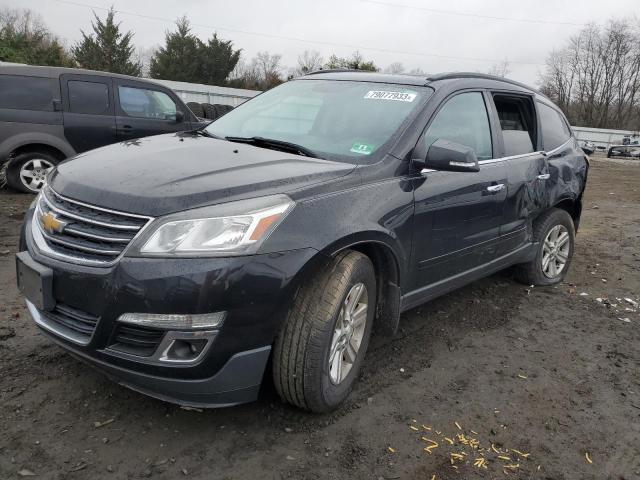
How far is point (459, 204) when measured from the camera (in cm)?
342

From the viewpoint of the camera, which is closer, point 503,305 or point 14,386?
point 14,386

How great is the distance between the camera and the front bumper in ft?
7.06

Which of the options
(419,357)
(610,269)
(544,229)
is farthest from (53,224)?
(610,269)

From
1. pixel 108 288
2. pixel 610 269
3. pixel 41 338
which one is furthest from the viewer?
pixel 610 269

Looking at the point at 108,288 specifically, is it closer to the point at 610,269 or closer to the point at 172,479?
the point at 172,479

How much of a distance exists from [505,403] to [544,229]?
85.1 inches

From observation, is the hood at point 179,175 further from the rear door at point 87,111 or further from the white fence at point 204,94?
the white fence at point 204,94

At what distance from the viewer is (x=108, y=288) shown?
2.19 metres

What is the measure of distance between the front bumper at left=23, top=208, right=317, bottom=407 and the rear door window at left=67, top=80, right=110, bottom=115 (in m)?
6.08

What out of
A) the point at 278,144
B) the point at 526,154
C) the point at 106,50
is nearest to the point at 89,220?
the point at 278,144

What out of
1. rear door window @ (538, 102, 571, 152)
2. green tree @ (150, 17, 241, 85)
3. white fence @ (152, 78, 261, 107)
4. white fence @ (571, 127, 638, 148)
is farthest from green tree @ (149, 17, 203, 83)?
rear door window @ (538, 102, 571, 152)

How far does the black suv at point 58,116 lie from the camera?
7.34 metres

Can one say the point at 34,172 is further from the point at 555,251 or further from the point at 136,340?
the point at 555,251

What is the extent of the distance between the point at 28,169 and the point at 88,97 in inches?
52.3
